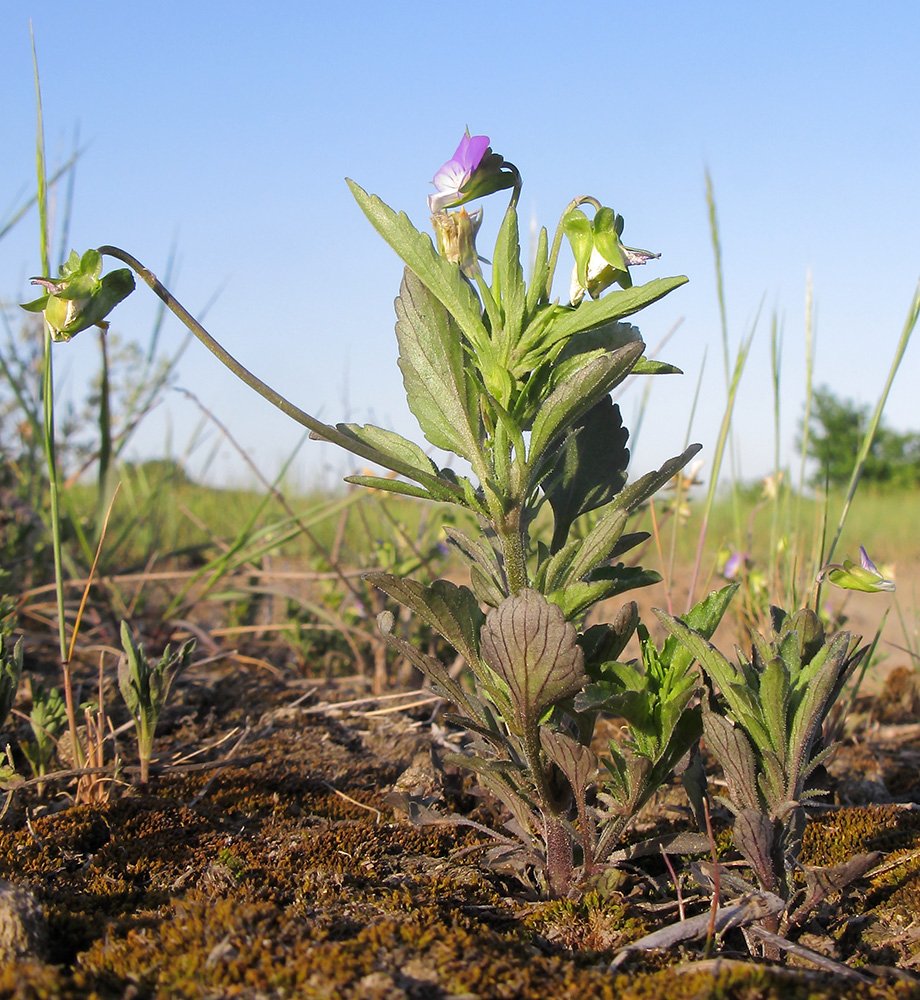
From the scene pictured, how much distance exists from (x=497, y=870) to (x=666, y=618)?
487 mm

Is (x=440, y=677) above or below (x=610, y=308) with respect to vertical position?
below

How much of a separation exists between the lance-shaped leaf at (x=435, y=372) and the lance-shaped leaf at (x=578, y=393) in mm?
104

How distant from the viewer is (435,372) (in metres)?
1.20

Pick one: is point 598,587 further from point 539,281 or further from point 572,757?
point 539,281

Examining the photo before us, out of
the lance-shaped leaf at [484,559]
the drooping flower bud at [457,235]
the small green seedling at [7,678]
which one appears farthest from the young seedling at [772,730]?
the small green seedling at [7,678]

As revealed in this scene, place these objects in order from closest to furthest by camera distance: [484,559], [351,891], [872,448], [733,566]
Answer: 1. [351,891]
2. [484,559]
3. [733,566]
4. [872,448]

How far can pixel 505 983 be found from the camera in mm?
860

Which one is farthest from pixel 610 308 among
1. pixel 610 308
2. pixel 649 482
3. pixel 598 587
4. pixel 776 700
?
pixel 776 700

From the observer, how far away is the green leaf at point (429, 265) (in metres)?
1.10

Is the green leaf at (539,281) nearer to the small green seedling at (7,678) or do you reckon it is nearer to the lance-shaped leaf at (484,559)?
the lance-shaped leaf at (484,559)

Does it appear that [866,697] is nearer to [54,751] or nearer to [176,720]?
[176,720]

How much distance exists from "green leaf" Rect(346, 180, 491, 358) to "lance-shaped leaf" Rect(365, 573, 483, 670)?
31cm

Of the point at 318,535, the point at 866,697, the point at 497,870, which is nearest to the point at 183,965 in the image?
the point at 497,870

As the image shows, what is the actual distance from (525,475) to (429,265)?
29 cm
